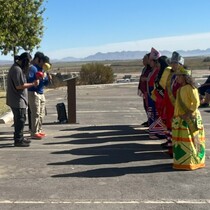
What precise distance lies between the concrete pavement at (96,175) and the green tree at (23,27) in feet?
36.7

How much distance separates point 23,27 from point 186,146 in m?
17.9

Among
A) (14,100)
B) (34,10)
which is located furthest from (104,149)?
(34,10)

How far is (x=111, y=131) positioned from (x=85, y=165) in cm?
370

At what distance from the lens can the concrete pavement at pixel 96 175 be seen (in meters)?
5.61

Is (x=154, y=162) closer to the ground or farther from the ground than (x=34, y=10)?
closer to the ground

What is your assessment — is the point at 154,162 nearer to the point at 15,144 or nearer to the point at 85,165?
the point at 85,165

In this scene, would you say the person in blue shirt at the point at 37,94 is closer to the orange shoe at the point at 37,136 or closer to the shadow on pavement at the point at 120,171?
the orange shoe at the point at 37,136

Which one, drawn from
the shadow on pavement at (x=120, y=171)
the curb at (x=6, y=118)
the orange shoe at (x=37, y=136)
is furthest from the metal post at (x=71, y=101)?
the shadow on pavement at (x=120, y=171)

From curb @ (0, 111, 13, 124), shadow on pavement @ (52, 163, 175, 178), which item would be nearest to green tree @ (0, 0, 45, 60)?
curb @ (0, 111, 13, 124)

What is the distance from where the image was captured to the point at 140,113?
49.4 ft

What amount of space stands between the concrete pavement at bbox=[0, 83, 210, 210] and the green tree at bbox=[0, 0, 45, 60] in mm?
11187

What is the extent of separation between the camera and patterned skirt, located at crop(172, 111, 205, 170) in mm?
6938

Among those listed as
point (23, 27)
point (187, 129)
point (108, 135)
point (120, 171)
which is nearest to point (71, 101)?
point (108, 135)

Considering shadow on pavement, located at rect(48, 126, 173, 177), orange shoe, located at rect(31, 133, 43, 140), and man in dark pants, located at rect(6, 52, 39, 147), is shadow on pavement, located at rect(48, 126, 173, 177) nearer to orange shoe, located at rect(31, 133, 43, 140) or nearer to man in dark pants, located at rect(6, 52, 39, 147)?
orange shoe, located at rect(31, 133, 43, 140)
